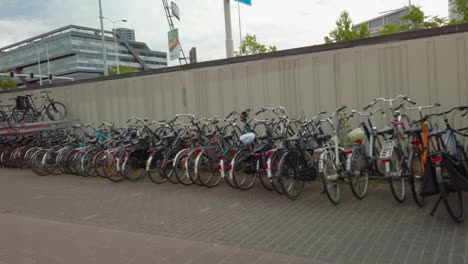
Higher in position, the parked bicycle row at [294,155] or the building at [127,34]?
the building at [127,34]

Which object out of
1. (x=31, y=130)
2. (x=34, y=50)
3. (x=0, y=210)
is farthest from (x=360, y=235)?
(x=34, y=50)

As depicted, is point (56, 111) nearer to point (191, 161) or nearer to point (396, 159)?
point (191, 161)

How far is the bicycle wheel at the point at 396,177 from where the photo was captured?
523cm

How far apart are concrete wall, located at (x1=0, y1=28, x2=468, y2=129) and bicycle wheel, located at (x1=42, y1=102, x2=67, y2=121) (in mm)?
1881

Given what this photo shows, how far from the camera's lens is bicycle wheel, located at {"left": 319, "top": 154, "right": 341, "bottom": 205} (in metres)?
5.52

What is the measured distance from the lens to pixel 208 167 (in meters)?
7.36

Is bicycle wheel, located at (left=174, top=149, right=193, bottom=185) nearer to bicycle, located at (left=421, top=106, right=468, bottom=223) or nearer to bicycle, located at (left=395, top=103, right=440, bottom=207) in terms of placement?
bicycle, located at (left=395, top=103, right=440, bottom=207)

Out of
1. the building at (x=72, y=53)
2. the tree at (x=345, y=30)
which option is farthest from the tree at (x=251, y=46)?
the building at (x=72, y=53)

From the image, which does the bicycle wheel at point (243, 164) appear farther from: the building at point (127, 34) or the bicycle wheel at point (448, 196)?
the building at point (127, 34)

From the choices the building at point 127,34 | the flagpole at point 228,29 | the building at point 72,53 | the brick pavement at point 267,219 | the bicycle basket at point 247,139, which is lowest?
the brick pavement at point 267,219

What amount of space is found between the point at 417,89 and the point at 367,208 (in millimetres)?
2762

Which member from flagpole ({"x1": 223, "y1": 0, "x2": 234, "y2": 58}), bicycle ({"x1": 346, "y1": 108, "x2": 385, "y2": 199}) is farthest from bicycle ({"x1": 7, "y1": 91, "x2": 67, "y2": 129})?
bicycle ({"x1": 346, "y1": 108, "x2": 385, "y2": 199})

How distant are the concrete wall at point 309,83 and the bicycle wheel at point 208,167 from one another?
75.8 inches

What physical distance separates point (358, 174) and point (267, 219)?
149cm
